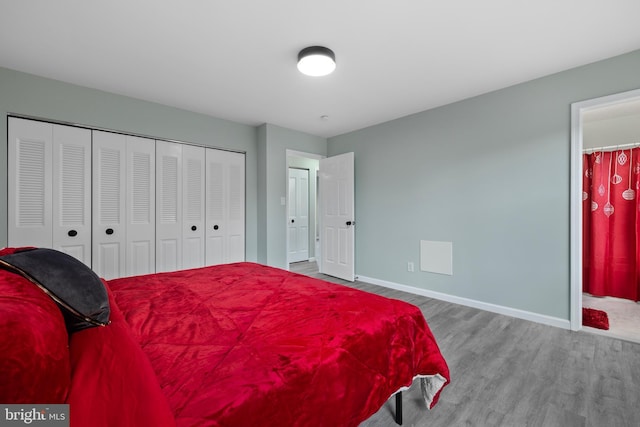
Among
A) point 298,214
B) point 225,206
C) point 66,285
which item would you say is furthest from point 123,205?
point 298,214

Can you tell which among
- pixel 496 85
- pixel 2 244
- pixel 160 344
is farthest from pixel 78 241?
pixel 496 85

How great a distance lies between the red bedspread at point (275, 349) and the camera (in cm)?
84

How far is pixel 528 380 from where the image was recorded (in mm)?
1862

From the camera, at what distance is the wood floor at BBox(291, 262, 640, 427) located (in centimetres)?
154

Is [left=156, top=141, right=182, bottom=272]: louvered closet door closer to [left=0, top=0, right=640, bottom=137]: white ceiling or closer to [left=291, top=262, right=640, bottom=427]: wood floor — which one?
[left=0, top=0, right=640, bottom=137]: white ceiling

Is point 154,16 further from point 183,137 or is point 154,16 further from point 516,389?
point 516,389

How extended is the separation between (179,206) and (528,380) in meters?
3.91

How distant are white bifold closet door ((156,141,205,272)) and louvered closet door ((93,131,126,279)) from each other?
375 mm

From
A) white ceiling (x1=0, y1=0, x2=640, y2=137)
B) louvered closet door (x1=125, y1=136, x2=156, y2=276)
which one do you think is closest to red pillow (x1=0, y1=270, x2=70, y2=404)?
white ceiling (x1=0, y1=0, x2=640, y2=137)

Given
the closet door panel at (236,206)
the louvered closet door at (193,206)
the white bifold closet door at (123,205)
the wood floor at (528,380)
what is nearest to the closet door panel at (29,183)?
the white bifold closet door at (123,205)

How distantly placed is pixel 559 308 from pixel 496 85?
7.80 feet

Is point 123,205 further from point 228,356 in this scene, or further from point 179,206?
point 228,356

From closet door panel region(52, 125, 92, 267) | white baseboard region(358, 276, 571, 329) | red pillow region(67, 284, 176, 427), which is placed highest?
closet door panel region(52, 125, 92, 267)

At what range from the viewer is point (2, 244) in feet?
8.50
